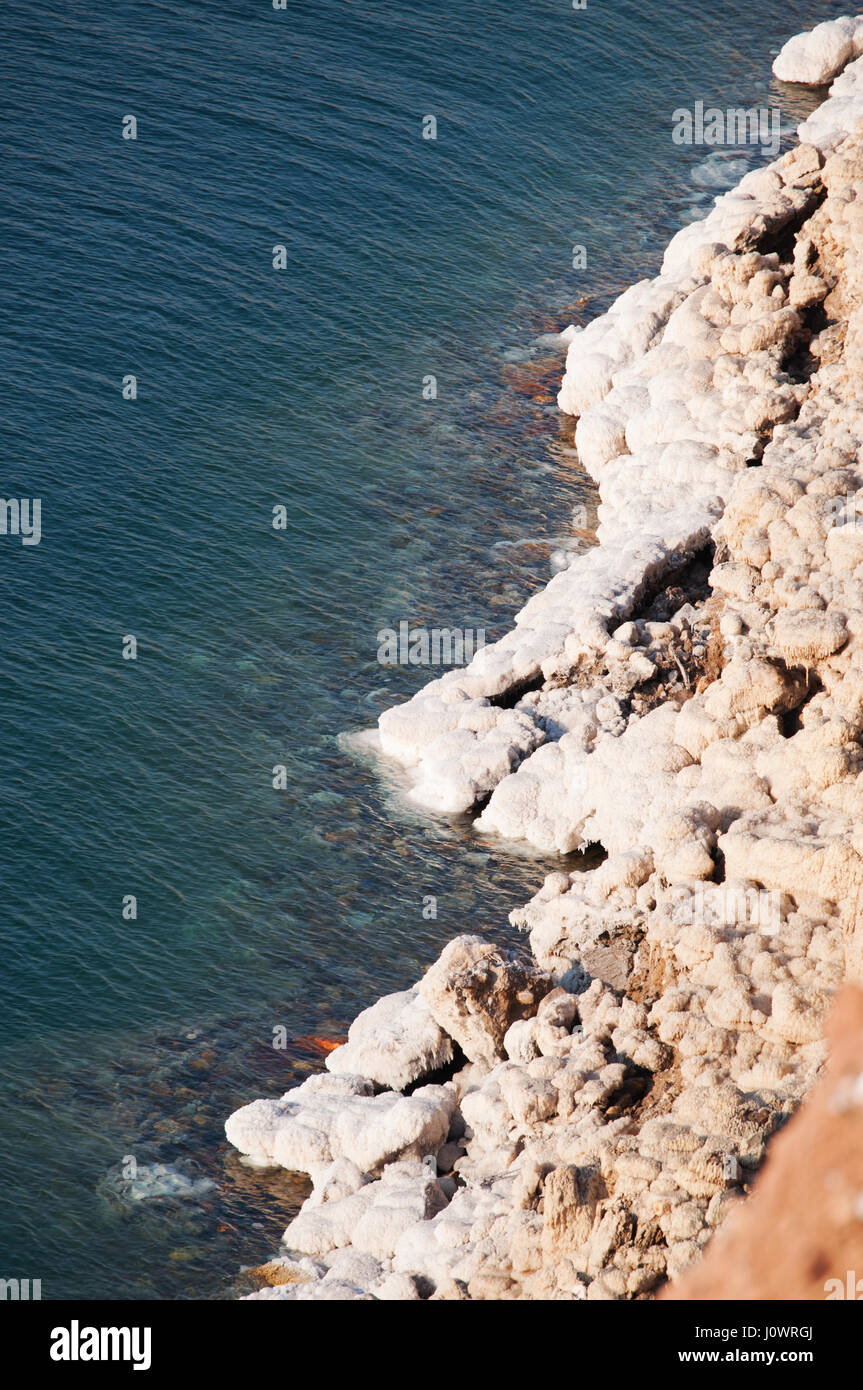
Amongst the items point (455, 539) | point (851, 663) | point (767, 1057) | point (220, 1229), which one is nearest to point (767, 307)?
point (455, 539)

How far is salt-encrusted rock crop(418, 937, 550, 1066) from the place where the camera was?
3300 centimetres

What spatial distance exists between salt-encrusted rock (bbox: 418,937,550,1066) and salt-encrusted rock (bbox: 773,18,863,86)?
64.9 meters

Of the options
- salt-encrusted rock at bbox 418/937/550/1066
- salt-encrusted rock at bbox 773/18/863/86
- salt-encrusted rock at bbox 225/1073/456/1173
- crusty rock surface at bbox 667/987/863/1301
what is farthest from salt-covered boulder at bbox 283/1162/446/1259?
salt-encrusted rock at bbox 773/18/863/86

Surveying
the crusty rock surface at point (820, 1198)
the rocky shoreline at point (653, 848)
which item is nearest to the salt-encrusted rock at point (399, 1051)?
the rocky shoreline at point (653, 848)

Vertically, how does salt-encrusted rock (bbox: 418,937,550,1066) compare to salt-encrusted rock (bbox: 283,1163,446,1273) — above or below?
above

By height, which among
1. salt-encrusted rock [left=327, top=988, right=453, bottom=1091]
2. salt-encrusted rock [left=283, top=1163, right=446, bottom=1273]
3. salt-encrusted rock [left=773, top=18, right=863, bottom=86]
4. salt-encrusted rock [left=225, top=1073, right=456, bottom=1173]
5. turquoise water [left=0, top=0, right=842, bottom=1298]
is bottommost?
salt-encrusted rock [left=283, top=1163, right=446, bottom=1273]

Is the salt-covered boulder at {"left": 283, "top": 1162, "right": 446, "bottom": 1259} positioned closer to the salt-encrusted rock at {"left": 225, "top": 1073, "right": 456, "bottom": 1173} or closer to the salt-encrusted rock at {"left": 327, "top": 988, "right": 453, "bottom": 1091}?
the salt-encrusted rock at {"left": 225, "top": 1073, "right": 456, "bottom": 1173}

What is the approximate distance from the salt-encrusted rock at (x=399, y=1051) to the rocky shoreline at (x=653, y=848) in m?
0.07

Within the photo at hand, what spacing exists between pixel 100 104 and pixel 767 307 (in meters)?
33.7

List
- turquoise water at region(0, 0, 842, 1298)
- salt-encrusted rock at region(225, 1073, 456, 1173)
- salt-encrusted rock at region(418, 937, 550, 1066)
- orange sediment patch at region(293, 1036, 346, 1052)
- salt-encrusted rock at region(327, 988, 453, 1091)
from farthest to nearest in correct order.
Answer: orange sediment patch at region(293, 1036, 346, 1052) < turquoise water at region(0, 0, 842, 1298) < salt-encrusted rock at region(327, 988, 453, 1091) < salt-encrusted rock at region(418, 937, 550, 1066) < salt-encrusted rock at region(225, 1073, 456, 1173)

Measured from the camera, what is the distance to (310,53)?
7912cm

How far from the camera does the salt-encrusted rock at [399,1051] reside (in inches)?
1342

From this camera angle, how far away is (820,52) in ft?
274

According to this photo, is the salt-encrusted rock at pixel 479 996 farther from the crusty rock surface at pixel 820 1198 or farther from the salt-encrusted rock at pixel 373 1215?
the crusty rock surface at pixel 820 1198
